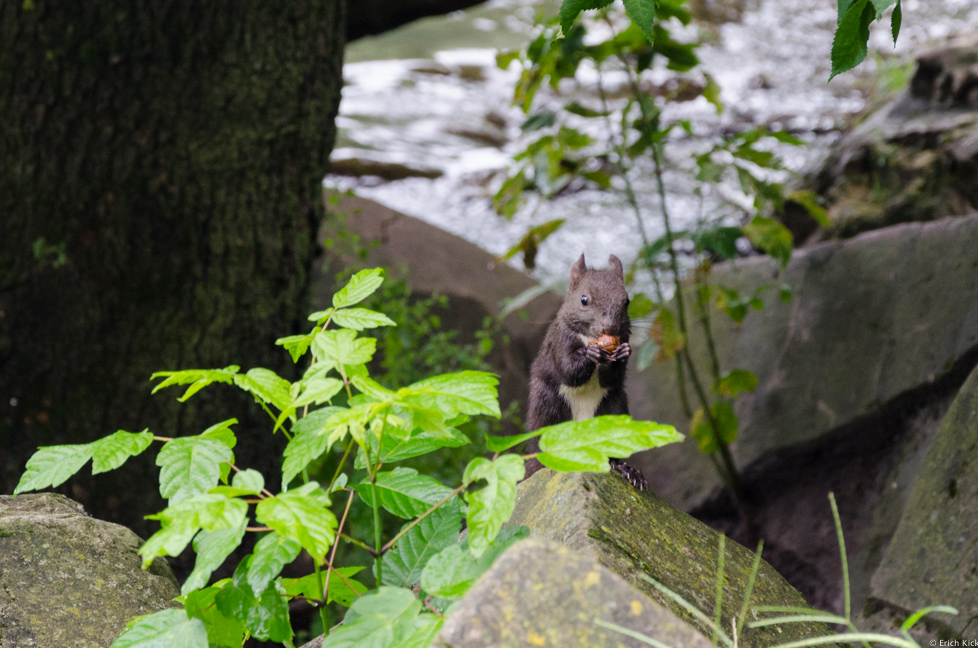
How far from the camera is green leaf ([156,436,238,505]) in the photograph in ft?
4.26

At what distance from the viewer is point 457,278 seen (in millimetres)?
5668

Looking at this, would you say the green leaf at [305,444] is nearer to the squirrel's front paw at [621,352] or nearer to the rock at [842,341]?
the squirrel's front paw at [621,352]

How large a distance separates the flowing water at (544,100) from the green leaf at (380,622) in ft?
A: 18.8

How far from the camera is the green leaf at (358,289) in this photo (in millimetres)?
1491

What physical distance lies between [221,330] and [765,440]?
8.68 ft

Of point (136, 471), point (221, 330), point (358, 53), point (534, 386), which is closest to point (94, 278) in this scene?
point (221, 330)

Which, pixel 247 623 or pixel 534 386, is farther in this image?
pixel 534 386

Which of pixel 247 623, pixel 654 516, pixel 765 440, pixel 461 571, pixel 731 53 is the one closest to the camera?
pixel 461 571

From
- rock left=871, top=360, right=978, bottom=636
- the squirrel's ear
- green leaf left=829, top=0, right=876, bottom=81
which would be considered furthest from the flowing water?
green leaf left=829, top=0, right=876, bottom=81

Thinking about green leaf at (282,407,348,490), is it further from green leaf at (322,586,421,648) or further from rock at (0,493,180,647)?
rock at (0,493,180,647)

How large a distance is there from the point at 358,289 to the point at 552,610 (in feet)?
2.11

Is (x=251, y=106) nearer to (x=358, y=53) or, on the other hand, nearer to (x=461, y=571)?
(x=461, y=571)

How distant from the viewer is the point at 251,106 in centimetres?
322

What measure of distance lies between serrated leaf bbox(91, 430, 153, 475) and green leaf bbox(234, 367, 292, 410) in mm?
174
